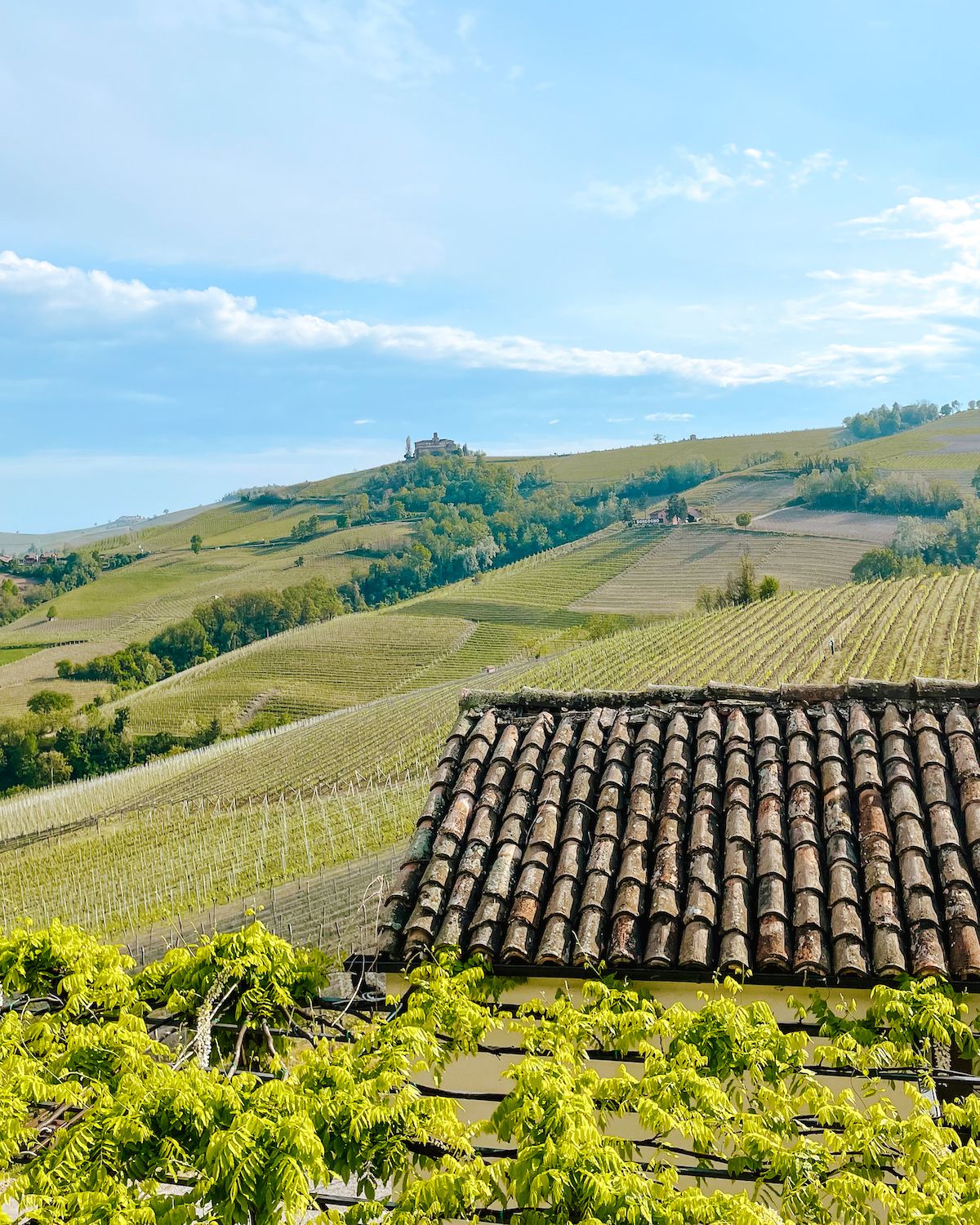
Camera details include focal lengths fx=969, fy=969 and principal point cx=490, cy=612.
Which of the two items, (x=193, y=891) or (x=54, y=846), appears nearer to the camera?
(x=193, y=891)

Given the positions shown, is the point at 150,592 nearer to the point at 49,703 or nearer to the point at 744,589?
the point at 49,703

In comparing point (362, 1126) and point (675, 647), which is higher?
point (362, 1126)

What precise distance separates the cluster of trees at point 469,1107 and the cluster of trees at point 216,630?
326 feet

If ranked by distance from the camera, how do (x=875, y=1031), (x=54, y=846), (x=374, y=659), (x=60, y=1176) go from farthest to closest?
(x=374, y=659) < (x=54, y=846) < (x=875, y=1031) < (x=60, y=1176)

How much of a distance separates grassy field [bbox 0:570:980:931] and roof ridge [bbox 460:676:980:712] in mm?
24028

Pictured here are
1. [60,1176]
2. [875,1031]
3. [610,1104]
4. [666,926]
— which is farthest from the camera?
[666,926]

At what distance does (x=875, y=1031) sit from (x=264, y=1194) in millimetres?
3274

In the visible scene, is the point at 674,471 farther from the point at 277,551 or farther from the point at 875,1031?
the point at 875,1031

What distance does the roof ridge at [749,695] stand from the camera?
24.4ft

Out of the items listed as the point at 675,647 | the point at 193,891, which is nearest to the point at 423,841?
the point at 193,891

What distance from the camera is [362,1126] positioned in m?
4.41

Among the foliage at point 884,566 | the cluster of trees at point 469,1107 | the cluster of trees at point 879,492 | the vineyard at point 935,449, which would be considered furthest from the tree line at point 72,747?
the vineyard at point 935,449

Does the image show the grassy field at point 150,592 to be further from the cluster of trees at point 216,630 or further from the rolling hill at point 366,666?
the cluster of trees at point 216,630

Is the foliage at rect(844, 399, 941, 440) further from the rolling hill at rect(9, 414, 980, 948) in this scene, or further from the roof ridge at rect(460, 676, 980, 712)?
the roof ridge at rect(460, 676, 980, 712)
